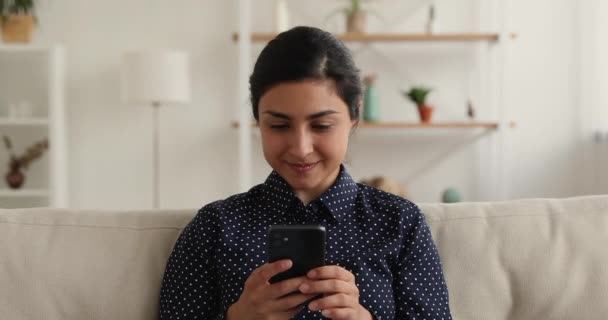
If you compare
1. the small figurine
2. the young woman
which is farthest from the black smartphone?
the small figurine

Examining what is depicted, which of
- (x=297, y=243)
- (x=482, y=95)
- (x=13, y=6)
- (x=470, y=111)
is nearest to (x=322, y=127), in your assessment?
(x=297, y=243)

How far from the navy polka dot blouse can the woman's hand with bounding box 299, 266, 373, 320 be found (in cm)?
12

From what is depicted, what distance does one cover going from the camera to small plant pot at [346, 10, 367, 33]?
159 inches

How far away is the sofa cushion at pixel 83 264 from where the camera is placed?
1325mm

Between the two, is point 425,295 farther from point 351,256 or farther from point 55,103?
point 55,103

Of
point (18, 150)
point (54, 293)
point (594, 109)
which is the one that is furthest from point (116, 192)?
point (54, 293)

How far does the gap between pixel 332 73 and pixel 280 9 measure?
285 cm

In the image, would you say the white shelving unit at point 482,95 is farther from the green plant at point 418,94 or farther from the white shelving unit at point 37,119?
the white shelving unit at point 37,119

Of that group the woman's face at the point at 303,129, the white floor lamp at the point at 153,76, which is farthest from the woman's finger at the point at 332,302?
the white floor lamp at the point at 153,76

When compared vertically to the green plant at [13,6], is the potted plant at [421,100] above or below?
below

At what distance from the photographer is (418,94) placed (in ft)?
13.1

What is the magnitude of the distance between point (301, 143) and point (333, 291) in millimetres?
251

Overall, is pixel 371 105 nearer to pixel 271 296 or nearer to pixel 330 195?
pixel 330 195

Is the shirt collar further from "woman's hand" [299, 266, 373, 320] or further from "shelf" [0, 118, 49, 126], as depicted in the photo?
"shelf" [0, 118, 49, 126]
